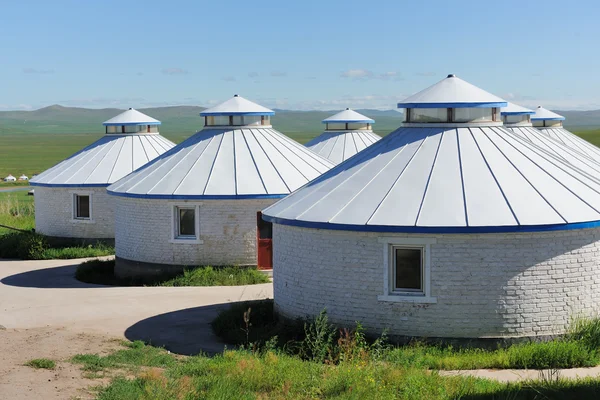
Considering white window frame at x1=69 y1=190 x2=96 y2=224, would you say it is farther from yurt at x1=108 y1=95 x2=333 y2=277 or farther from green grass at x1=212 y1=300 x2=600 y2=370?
green grass at x1=212 y1=300 x2=600 y2=370

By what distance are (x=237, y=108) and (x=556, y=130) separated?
1563 cm

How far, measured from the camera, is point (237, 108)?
27.3 m

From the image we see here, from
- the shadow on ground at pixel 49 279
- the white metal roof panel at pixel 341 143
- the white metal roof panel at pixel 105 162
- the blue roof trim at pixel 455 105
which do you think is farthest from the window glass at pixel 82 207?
the blue roof trim at pixel 455 105

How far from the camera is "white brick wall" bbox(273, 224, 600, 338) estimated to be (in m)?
15.1

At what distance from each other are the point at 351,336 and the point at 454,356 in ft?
5.91

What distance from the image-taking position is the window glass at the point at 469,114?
17.8 metres

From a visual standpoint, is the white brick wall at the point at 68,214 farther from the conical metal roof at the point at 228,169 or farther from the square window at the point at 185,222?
the square window at the point at 185,222

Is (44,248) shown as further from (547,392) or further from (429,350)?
(547,392)

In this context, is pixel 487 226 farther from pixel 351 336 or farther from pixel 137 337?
pixel 137 337

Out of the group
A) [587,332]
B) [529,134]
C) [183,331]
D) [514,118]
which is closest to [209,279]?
[183,331]

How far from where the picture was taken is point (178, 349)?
1638 cm

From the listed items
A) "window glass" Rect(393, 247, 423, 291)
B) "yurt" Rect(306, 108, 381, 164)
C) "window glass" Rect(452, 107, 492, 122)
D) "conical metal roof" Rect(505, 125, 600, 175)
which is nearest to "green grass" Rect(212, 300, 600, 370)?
"window glass" Rect(393, 247, 423, 291)

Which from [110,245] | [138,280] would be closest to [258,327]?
[138,280]

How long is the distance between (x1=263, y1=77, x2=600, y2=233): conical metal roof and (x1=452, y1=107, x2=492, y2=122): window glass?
17 centimetres
